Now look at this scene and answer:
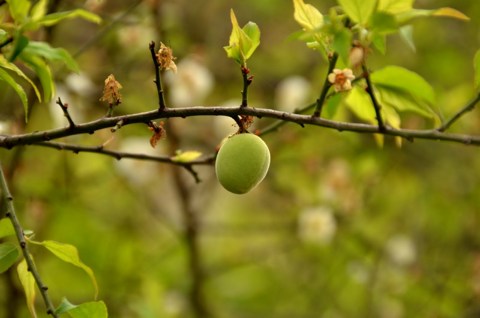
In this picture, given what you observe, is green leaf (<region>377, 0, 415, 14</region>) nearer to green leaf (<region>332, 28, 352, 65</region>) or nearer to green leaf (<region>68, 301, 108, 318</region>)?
green leaf (<region>332, 28, 352, 65</region>)

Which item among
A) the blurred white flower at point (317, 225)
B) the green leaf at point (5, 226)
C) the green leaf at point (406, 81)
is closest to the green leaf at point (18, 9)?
the green leaf at point (5, 226)

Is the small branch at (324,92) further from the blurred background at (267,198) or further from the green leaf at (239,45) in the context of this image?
the blurred background at (267,198)

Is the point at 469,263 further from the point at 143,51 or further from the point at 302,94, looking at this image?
the point at 143,51

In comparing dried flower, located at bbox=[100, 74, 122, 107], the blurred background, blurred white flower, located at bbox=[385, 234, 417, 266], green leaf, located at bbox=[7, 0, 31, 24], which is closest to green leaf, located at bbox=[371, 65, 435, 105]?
dried flower, located at bbox=[100, 74, 122, 107]

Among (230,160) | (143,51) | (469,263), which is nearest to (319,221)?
(469,263)

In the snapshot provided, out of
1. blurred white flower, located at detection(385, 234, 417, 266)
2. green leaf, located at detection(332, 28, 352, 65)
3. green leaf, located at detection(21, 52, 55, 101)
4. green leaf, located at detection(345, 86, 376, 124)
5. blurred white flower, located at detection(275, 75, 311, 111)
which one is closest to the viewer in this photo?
green leaf, located at detection(332, 28, 352, 65)

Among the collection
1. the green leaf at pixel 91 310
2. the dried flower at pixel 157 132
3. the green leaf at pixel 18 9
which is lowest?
the green leaf at pixel 91 310
